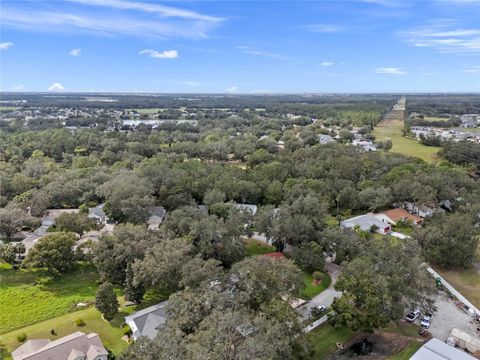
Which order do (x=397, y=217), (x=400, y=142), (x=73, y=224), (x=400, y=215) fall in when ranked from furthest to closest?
(x=400, y=142) → (x=400, y=215) → (x=397, y=217) → (x=73, y=224)

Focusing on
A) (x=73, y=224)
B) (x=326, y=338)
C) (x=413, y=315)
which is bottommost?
(x=326, y=338)

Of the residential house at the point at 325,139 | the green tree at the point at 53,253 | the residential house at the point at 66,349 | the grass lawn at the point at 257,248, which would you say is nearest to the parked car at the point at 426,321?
the grass lawn at the point at 257,248

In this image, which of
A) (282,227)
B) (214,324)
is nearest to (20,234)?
(282,227)

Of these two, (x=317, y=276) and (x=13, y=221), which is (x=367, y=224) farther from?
(x=13, y=221)

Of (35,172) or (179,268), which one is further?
(35,172)

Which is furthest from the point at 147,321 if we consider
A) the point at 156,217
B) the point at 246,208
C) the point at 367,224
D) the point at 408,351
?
the point at 367,224

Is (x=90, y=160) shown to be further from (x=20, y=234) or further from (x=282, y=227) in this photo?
(x=282, y=227)
